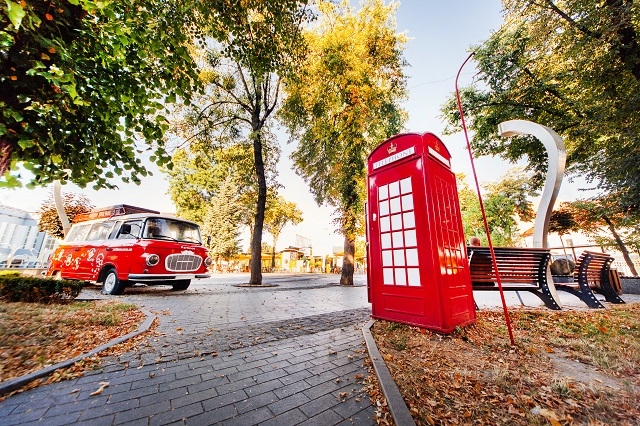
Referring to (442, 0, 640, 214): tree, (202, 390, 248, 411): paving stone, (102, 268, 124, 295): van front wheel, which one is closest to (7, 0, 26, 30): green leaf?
(202, 390, 248, 411): paving stone

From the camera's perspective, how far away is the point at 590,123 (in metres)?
8.95

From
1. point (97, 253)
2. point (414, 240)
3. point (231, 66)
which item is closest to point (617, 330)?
point (414, 240)

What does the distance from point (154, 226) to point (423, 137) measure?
8.41m

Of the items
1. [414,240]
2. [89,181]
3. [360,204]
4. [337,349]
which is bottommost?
[337,349]

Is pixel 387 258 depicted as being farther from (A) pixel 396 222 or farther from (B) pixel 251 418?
(B) pixel 251 418

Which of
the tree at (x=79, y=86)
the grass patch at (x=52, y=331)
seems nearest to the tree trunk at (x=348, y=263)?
the grass patch at (x=52, y=331)

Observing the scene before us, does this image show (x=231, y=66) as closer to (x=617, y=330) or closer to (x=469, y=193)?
(x=617, y=330)

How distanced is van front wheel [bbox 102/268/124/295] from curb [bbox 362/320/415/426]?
27.8 feet

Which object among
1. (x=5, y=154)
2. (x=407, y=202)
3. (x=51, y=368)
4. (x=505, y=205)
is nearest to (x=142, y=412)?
(x=51, y=368)

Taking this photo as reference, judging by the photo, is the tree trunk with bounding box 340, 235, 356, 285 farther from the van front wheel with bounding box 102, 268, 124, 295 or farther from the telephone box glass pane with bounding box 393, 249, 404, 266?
the van front wheel with bounding box 102, 268, 124, 295

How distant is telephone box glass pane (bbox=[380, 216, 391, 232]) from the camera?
4.69 meters

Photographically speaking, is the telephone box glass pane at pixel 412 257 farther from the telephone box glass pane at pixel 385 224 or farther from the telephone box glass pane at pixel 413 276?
the telephone box glass pane at pixel 385 224

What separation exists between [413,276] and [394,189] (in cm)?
160

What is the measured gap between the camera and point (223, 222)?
32.2 metres
